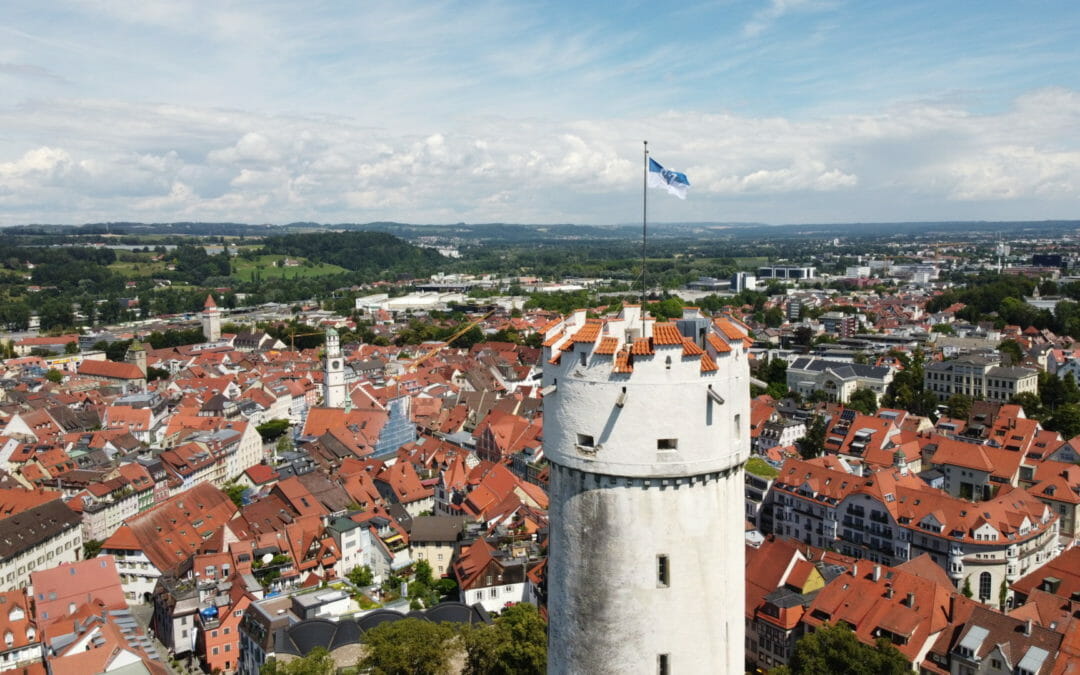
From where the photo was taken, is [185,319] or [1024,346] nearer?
[1024,346]

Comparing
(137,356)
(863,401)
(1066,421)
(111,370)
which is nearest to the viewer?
(1066,421)

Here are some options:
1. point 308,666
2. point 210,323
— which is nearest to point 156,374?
point 210,323

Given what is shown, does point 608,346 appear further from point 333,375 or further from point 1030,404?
point 1030,404

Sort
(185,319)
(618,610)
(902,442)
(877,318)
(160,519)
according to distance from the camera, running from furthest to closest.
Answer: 1. (185,319)
2. (877,318)
3. (902,442)
4. (160,519)
5. (618,610)

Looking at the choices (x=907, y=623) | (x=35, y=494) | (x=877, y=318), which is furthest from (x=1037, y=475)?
(x=877, y=318)

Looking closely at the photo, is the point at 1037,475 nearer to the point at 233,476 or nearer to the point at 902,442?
the point at 902,442

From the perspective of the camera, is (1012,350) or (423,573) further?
(1012,350)

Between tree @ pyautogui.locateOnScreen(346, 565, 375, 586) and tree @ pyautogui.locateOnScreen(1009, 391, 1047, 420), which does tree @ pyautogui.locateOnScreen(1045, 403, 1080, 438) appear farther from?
tree @ pyautogui.locateOnScreen(346, 565, 375, 586)
